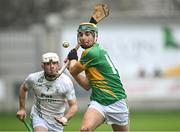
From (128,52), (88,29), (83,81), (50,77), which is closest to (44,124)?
(50,77)

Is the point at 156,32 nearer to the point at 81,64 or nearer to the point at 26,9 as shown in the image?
the point at 26,9

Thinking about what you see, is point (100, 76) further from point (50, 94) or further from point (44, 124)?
point (44, 124)

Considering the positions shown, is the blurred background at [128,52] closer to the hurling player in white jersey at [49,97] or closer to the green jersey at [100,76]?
the hurling player in white jersey at [49,97]

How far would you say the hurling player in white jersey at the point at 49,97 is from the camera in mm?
16047

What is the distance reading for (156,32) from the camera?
34969mm

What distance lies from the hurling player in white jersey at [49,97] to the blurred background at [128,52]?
16.4 meters

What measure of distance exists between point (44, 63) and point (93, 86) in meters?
0.87

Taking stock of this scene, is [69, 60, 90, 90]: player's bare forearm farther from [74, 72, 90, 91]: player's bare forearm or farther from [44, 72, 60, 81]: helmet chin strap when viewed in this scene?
[44, 72, 60, 81]: helmet chin strap

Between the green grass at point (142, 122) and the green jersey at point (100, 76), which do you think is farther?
the green grass at point (142, 122)

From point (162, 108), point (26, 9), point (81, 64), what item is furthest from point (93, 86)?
point (26, 9)

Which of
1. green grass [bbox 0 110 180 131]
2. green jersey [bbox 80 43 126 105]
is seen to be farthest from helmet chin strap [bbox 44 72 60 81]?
green grass [bbox 0 110 180 131]

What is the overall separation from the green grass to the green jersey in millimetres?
9773

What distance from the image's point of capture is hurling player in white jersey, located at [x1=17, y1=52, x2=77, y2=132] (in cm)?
1605

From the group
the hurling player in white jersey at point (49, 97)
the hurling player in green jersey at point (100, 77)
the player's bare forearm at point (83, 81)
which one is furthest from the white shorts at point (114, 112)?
the hurling player in white jersey at point (49, 97)
